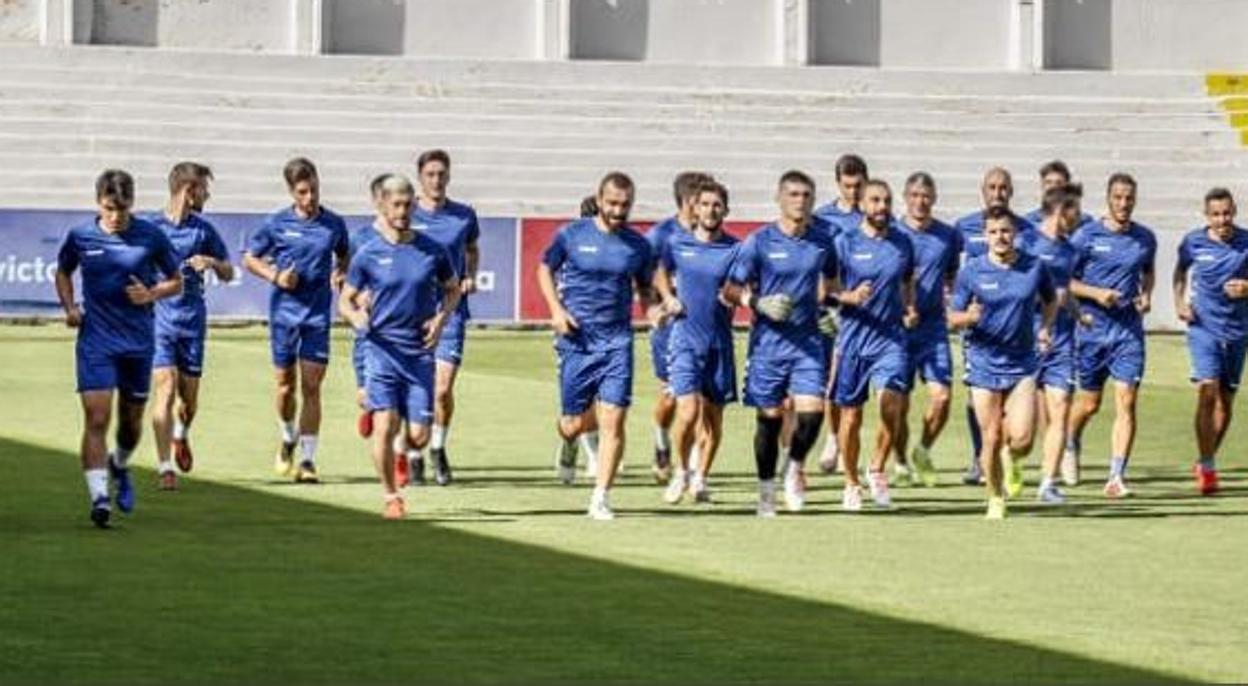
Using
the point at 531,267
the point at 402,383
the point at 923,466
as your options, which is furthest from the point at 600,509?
the point at 531,267

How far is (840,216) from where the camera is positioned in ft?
88.2

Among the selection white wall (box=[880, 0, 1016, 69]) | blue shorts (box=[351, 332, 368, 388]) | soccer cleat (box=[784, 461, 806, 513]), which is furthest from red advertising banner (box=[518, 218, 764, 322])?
soccer cleat (box=[784, 461, 806, 513])

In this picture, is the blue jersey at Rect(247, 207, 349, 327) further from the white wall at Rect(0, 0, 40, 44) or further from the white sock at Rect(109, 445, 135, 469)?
the white wall at Rect(0, 0, 40, 44)

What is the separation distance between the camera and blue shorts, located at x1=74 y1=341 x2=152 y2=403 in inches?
872

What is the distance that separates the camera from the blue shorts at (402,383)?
23.3 metres

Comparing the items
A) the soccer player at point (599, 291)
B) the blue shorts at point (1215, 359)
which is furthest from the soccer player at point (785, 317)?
the blue shorts at point (1215, 359)

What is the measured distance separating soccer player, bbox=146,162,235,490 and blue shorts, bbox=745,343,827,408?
146 inches

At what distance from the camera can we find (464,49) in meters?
61.5

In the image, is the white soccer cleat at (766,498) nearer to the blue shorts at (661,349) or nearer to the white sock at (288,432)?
the blue shorts at (661,349)

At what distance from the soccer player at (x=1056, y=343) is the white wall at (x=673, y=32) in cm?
3599

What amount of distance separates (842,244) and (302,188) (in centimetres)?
404

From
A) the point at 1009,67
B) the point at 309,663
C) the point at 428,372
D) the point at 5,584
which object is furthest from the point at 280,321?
the point at 1009,67

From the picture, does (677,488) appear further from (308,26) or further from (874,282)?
(308,26)

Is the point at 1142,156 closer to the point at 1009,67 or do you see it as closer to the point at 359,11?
the point at 1009,67
